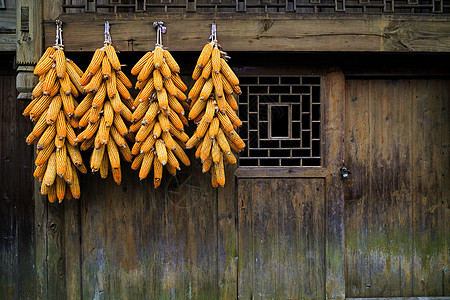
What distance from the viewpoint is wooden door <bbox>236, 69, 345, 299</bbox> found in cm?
343

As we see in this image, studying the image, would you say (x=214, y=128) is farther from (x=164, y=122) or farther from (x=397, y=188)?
(x=397, y=188)

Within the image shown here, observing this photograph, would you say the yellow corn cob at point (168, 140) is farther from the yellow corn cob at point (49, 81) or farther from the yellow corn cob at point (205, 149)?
the yellow corn cob at point (49, 81)

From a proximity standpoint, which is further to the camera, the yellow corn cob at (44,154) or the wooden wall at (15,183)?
the wooden wall at (15,183)

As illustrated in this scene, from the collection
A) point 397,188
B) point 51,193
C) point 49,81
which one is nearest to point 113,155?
point 51,193

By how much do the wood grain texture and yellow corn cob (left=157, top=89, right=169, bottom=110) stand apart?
44.6 inches

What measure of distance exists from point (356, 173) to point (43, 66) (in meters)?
3.19

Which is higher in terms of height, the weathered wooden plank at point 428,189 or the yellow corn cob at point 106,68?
the yellow corn cob at point 106,68

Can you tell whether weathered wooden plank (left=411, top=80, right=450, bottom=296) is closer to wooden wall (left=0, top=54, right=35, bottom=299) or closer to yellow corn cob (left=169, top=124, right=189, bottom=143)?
yellow corn cob (left=169, top=124, right=189, bottom=143)

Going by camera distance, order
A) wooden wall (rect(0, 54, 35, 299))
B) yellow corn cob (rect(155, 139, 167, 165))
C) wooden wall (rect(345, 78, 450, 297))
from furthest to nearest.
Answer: wooden wall (rect(0, 54, 35, 299)) < wooden wall (rect(345, 78, 450, 297)) < yellow corn cob (rect(155, 139, 167, 165))

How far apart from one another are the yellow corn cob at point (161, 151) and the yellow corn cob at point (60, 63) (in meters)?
1.03

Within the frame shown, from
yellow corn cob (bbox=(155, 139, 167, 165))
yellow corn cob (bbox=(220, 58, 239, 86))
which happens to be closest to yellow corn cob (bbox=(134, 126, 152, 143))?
yellow corn cob (bbox=(155, 139, 167, 165))

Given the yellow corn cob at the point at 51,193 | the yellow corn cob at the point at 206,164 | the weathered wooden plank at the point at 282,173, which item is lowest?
the yellow corn cob at the point at 51,193

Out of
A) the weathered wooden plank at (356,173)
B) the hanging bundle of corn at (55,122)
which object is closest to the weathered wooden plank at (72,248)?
the hanging bundle of corn at (55,122)

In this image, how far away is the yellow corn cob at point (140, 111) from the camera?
2908 mm
